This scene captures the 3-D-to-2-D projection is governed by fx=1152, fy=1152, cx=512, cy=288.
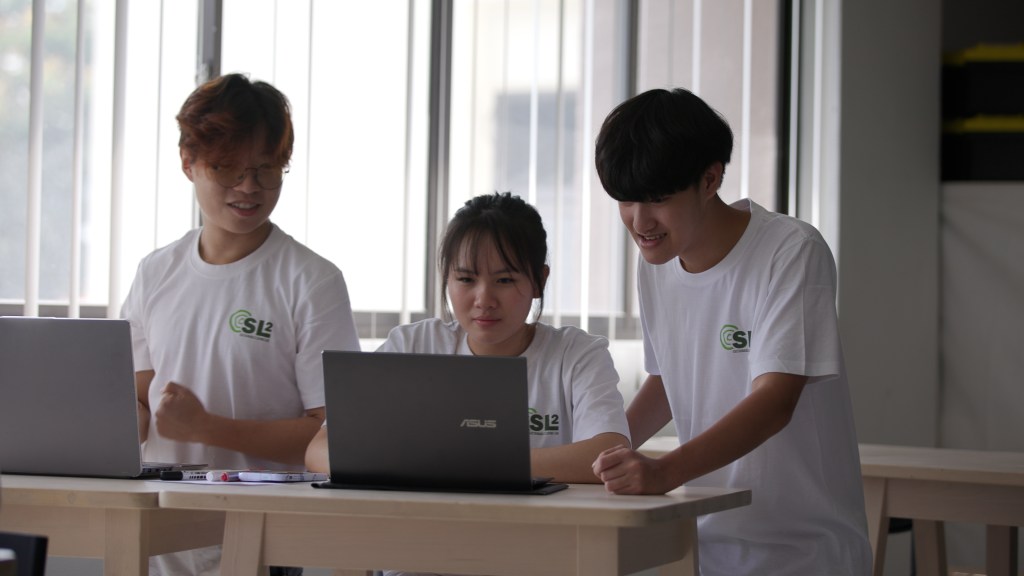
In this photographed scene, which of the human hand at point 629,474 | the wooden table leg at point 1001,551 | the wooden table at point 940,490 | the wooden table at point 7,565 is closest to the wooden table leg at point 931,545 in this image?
the wooden table leg at point 1001,551

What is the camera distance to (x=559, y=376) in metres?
1.84

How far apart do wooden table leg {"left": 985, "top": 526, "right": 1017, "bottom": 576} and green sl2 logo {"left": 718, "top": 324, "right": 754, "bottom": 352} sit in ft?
4.27

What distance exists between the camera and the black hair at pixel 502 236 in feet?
6.07

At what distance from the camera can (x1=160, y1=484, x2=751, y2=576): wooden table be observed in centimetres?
131

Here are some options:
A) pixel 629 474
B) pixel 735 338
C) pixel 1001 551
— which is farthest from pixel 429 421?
pixel 1001 551

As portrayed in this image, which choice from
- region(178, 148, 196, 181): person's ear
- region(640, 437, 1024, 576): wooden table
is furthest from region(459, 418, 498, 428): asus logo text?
region(640, 437, 1024, 576): wooden table

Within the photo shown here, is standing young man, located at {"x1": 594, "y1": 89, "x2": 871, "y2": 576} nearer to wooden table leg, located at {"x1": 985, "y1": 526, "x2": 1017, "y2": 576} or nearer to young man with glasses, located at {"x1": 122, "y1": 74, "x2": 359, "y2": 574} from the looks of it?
young man with glasses, located at {"x1": 122, "y1": 74, "x2": 359, "y2": 574}

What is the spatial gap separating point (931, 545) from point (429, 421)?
1.72 m

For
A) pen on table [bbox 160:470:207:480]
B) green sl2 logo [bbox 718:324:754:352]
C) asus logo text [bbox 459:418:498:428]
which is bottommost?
pen on table [bbox 160:470:207:480]

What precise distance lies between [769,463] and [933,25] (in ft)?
9.89

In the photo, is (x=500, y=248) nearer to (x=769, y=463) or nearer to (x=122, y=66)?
(x=769, y=463)

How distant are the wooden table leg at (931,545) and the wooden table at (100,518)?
70.6 inches

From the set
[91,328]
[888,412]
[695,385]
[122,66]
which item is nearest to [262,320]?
[91,328]

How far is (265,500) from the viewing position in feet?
4.52
